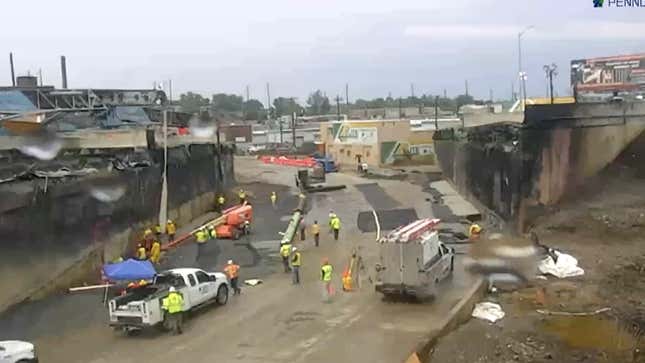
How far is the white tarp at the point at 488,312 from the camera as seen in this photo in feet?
65.0

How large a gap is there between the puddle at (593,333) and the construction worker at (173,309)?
9859 mm

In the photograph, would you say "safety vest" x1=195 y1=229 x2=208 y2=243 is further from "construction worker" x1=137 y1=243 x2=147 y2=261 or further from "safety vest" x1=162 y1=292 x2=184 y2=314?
"safety vest" x1=162 y1=292 x2=184 y2=314

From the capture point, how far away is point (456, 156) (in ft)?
186

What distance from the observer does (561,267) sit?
81.5ft

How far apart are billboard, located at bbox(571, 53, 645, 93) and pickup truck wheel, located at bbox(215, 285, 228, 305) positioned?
89.5m

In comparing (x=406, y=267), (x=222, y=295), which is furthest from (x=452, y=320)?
(x=222, y=295)

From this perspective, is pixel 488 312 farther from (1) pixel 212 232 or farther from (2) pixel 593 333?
(1) pixel 212 232

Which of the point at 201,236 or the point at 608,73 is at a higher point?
the point at 608,73

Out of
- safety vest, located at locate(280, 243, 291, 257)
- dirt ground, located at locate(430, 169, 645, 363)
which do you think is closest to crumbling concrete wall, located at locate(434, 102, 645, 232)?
dirt ground, located at locate(430, 169, 645, 363)

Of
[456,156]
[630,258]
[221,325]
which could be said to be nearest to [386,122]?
[456,156]

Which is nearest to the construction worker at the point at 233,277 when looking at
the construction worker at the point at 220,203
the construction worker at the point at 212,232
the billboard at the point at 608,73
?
the construction worker at the point at 212,232

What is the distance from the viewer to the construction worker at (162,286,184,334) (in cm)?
2022

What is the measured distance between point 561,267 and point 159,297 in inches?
527

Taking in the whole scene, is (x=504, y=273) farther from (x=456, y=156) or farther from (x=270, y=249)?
(x=456, y=156)
